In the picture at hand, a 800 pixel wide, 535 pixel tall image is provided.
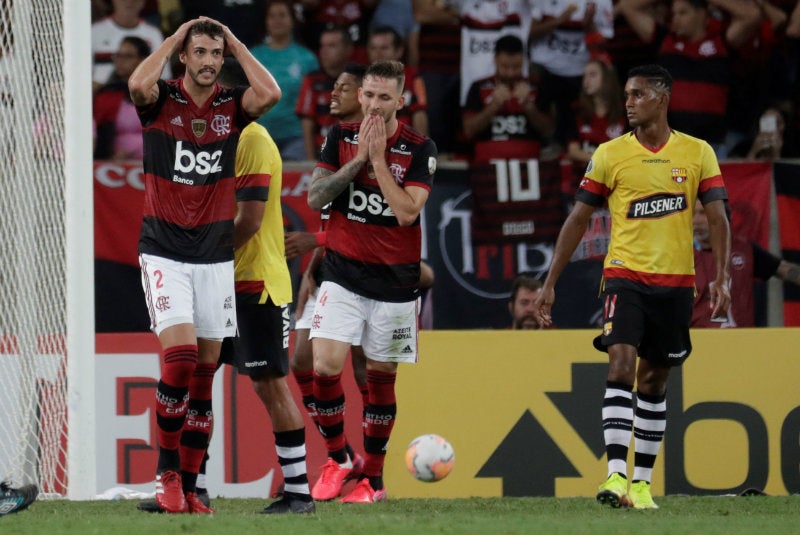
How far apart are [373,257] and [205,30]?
164 centimetres

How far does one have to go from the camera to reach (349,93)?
8469mm

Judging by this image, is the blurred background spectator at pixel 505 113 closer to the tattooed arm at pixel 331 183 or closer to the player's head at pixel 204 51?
the tattooed arm at pixel 331 183

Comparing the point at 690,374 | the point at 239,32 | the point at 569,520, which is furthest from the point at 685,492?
the point at 239,32

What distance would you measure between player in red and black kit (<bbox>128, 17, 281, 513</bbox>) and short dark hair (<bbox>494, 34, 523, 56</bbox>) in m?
5.35

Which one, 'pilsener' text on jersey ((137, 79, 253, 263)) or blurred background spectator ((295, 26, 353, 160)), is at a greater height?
blurred background spectator ((295, 26, 353, 160))

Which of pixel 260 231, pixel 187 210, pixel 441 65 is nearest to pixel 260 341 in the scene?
pixel 260 231

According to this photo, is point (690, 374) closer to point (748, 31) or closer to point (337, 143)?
point (337, 143)

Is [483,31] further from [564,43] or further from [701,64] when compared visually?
[701,64]

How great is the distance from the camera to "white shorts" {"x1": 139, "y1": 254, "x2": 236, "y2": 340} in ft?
22.1

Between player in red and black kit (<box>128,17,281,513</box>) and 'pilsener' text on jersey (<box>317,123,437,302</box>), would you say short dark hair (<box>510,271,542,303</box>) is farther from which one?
player in red and black kit (<box>128,17,281,513</box>)

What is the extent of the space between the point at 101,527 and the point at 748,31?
8.17 meters

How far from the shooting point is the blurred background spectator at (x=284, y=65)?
1215 cm

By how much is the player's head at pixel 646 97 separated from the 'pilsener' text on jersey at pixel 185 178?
2.20 meters

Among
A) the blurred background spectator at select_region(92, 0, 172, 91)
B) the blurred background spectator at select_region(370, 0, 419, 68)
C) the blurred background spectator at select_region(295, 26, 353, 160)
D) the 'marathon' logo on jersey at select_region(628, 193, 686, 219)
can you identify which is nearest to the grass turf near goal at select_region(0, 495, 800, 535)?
the 'marathon' logo on jersey at select_region(628, 193, 686, 219)
